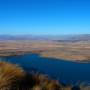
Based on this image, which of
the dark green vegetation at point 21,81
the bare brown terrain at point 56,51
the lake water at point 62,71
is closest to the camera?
the dark green vegetation at point 21,81

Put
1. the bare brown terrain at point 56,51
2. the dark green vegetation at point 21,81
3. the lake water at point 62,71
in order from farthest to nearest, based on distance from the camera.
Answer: the bare brown terrain at point 56,51 → the lake water at point 62,71 → the dark green vegetation at point 21,81

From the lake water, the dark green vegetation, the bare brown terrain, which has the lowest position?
the bare brown terrain

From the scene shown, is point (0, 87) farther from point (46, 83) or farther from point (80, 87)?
point (80, 87)

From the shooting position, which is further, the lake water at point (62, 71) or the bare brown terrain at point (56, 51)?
the bare brown terrain at point (56, 51)

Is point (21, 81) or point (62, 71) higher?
point (21, 81)

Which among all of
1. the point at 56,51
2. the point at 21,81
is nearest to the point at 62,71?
the point at 21,81

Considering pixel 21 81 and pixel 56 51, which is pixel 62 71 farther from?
pixel 56 51

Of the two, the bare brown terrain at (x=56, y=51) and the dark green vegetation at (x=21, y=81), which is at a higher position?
the dark green vegetation at (x=21, y=81)

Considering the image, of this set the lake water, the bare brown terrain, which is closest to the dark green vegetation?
the lake water

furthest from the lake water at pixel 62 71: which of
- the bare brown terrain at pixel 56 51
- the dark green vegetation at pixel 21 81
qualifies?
the bare brown terrain at pixel 56 51

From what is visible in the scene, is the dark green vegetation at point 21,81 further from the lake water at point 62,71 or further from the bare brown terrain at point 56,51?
the bare brown terrain at point 56,51

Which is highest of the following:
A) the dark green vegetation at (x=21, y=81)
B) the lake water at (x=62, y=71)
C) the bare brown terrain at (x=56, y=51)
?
the dark green vegetation at (x=21, y=81)

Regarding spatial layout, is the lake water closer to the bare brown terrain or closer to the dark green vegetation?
the dark green vegetation

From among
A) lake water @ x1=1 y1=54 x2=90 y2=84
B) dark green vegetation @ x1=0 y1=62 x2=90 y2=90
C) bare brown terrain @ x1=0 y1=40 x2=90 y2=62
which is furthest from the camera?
bare brown terrain @ x1=0 y1=40 x2=90 y2=62
